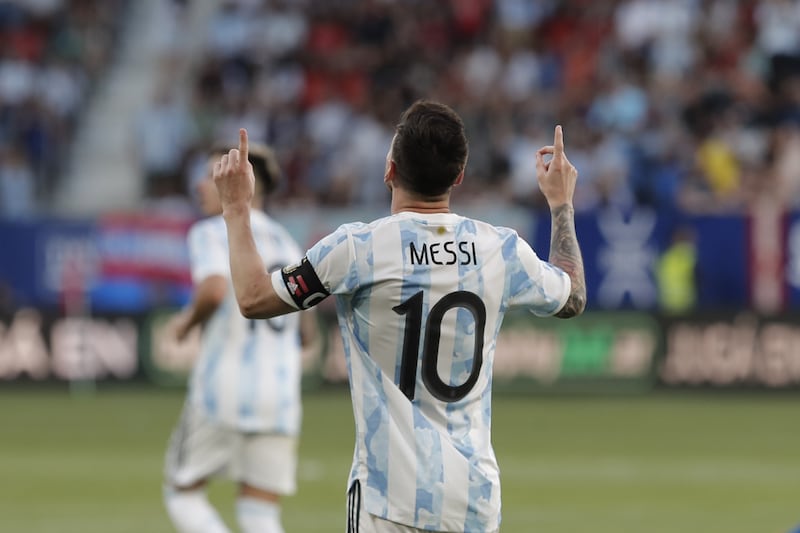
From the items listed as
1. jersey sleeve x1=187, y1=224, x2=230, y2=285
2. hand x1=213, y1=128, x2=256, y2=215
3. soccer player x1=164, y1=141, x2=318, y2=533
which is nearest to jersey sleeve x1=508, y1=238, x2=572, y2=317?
hand x1=213, y1=128, x2=256, y2=215

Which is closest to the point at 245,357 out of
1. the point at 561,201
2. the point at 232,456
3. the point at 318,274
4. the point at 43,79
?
the point at 232,456

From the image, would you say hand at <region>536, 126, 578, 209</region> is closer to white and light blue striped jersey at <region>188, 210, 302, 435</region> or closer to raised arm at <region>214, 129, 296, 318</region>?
raised arm at <region>214, 129, 296, 318</region>

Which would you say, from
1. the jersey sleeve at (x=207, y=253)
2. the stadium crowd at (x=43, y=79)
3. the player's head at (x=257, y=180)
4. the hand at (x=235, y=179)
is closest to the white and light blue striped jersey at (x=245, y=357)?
the jersey sleeve at (x=207, y=253)

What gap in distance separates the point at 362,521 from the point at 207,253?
318 centimetres

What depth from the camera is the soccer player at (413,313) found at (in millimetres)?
4805

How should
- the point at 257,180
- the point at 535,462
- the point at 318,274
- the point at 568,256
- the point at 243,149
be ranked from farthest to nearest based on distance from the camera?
the point at 535,462
the point at 257,180
the point at 568,256
the point at 243,149
the point at 318,274

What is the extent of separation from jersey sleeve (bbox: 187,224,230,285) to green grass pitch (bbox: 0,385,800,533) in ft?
10.8

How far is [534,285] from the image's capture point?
5004 mm

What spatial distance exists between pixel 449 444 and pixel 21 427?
12.7 meters

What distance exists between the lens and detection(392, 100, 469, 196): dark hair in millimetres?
4793

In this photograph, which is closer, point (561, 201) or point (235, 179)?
point (235, 179)

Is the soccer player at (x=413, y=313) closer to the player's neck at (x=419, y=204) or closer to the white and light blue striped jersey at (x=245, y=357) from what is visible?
the player's neck at (x=419, y=204)

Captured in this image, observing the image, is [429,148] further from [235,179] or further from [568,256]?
[568,256]

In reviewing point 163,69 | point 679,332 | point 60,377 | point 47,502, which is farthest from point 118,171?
point 47,502
